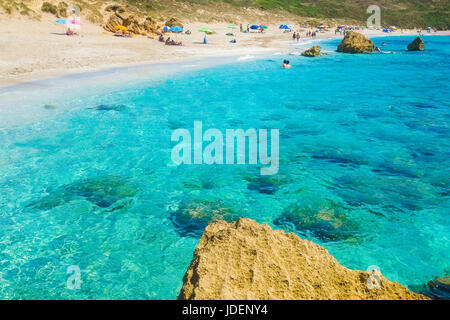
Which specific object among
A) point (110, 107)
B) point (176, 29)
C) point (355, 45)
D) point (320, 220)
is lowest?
point (320, 220)

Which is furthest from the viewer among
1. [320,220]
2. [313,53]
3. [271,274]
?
[313,53]

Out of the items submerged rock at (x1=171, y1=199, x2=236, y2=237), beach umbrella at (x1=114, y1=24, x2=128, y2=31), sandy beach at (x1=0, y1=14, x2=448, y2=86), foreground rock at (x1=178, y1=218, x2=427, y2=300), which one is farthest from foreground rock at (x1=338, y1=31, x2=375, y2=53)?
foreground rock at (x1=178, y1=218, x2=427, y2=300)

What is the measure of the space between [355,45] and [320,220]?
46.9 meters

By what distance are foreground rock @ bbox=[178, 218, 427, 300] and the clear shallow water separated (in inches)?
123

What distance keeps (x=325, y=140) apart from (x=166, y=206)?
355 inches

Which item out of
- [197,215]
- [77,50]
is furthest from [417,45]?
A: [197,215]

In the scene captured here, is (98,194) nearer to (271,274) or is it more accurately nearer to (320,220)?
(320,220)

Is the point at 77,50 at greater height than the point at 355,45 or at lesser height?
lesser

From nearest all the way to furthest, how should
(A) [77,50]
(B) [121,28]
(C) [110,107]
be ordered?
(C) [110,107]
(A) [77,50]
(B) [121,28]

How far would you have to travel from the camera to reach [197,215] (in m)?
9.25
